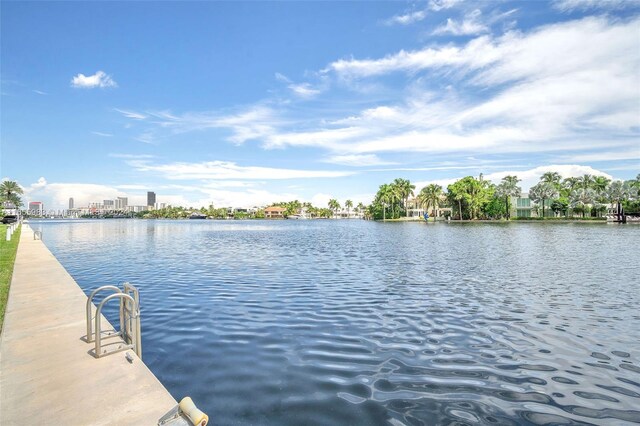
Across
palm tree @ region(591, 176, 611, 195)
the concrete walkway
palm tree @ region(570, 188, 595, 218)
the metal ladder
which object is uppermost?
palm tree @ region(591, 176, 611, 195)

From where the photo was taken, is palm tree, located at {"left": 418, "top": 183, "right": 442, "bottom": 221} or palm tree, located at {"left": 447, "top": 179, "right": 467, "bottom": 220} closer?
palm tree, located at {"left": 447, "top": 179, "right": 467, "bottom": 220}

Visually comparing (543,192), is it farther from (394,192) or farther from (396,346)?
(396,346)

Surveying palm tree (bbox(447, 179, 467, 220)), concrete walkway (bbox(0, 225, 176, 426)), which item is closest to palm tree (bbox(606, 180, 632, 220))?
palm tree (bbox(447, 179, 467, 220))

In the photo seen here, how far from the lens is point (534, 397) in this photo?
6398 mm

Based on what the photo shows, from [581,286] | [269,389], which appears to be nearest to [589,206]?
[581,286]

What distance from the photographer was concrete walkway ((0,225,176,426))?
15.5 ft

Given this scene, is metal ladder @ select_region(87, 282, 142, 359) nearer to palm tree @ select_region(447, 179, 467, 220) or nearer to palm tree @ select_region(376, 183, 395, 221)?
palm tree @ select_region(447, 179, 467, 220)

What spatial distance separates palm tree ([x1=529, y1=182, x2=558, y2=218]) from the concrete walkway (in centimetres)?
13269

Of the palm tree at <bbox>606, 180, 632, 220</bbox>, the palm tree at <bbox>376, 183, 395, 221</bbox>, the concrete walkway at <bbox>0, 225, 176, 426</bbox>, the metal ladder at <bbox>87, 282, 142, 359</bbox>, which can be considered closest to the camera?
the concrete walkway at <bbox>0, 225, 176, 426</bbox>

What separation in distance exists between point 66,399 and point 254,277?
13.5 m

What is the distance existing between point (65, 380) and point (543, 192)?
135 meters

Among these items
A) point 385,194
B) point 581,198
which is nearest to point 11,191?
point 385,194

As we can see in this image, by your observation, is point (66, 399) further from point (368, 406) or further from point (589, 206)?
point (589, 206)

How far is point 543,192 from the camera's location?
387ft
